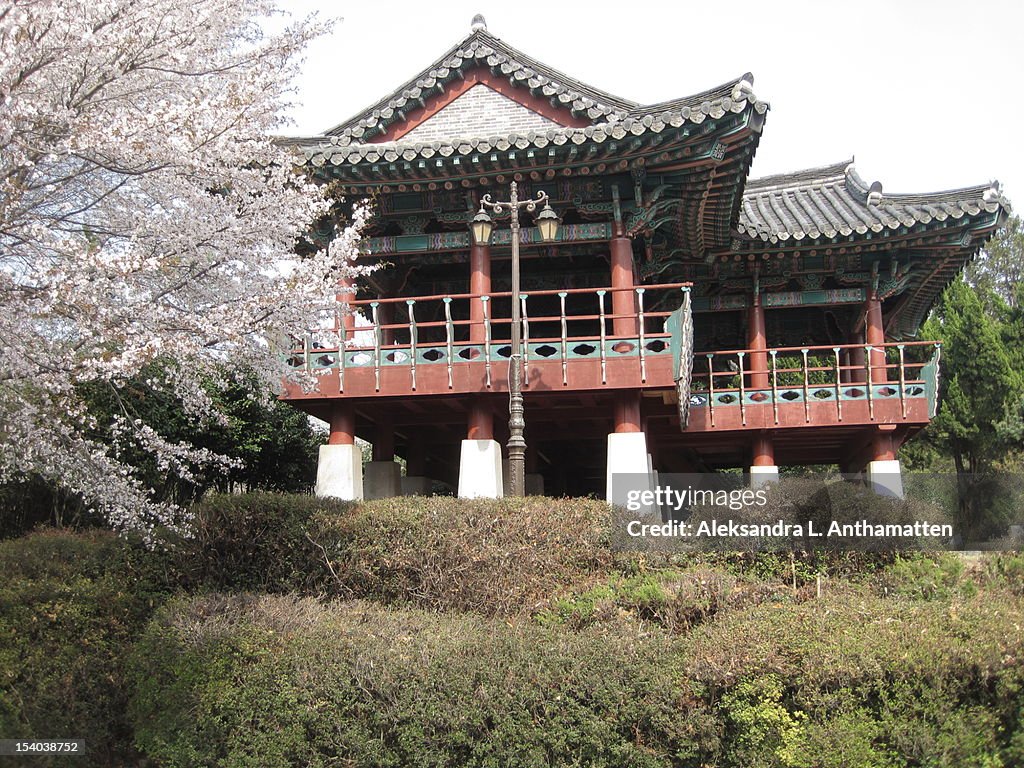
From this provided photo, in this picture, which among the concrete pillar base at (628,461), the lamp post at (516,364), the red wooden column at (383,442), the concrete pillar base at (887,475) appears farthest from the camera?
the concrete pillar base at (887,475)

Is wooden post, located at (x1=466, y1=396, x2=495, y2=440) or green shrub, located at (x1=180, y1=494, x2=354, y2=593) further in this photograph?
wooden post, located at (x1=466, y1=396, x2=495, y2=440)

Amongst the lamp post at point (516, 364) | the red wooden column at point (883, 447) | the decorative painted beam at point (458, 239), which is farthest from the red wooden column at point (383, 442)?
the red wooden column at point (883, 447)

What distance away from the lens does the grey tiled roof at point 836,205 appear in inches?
661

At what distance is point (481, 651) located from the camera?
7719 millimetres

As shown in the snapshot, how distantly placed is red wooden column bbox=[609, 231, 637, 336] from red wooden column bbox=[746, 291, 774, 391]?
13.5ft

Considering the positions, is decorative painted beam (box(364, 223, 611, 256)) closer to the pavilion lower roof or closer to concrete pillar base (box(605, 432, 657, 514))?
concrete pillar base (box(605, 432, 657, 514))

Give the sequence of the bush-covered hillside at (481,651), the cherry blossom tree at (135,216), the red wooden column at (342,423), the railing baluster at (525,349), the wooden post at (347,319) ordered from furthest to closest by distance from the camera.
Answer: the red wooden column at (342,423) → the wooden post at (347,319) → the railing baluster at (525,349) → the cherry blossom tree at (135,216) → the bush-covered hillside at (481,651)

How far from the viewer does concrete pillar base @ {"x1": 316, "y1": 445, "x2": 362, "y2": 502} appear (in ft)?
47.3

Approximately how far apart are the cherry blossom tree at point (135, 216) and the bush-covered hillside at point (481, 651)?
3.86 feet

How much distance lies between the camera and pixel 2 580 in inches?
351

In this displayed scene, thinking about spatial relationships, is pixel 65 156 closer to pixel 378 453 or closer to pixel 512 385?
pixel 512 385

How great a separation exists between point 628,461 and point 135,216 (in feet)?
25.8

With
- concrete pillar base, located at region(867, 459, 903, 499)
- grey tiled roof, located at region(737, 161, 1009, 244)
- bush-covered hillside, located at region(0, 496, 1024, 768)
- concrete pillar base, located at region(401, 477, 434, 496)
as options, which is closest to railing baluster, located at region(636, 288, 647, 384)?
bush-covered hillside, located at region(0, 496, 1024, 768)

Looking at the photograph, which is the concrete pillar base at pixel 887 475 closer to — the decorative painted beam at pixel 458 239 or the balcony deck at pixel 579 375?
the balcony deck at pixel 579 375
